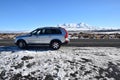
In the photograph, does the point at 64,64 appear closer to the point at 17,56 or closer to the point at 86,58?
the point at 86,58

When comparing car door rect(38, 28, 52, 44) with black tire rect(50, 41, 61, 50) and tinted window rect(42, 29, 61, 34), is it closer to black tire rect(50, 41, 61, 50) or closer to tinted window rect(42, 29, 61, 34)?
tinted window rect(42, 29, 61, 34)

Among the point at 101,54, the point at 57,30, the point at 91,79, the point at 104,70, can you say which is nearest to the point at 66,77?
the point at 91,79

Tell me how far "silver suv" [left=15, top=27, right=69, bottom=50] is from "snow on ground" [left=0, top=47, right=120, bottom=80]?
2123mm

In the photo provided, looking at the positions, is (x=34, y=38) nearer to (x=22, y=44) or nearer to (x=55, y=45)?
(x=22, y=44)

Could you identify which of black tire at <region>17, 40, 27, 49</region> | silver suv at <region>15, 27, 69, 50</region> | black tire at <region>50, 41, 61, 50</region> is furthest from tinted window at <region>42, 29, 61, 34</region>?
black tire at <region>17, 40, 27, 49</region>

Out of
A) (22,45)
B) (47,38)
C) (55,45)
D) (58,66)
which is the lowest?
(58,66)

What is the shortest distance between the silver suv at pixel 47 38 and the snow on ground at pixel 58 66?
6.97 feet

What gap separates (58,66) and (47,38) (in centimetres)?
523

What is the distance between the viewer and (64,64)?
49.0ft

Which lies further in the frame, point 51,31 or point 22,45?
point 22,45

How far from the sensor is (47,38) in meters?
19.5

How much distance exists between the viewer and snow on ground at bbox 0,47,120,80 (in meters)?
13.7

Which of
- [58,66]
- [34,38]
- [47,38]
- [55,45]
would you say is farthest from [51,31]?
[58,66]

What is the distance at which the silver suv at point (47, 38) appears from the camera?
19.3m
